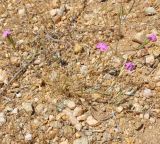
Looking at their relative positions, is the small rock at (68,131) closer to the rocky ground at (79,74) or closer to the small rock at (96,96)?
the rocky ground at (79,74)

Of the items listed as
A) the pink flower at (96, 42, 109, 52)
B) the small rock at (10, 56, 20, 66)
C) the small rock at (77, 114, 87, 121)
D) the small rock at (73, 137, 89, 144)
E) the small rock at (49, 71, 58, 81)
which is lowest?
the small rock at (73, 137, 89, 144)

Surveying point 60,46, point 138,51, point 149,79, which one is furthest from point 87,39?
point 149,79

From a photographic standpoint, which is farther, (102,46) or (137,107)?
(102,46)

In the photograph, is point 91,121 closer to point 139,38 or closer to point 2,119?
point 2,119

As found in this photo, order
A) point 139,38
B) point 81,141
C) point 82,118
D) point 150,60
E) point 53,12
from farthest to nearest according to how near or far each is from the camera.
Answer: point 53,12 < point 139,38 < point 150,60 < point 82,118 < point 81,141

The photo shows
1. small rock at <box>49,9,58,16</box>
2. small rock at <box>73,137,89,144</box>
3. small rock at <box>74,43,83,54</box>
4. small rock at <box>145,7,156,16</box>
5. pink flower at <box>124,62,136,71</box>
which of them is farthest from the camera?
small rock at <box>49,9,58,16</box>

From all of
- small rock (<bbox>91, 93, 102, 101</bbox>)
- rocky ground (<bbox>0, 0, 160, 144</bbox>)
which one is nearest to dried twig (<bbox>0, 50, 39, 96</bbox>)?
rocky ground (<bbox>0, 0, 160, 144</bbox>)

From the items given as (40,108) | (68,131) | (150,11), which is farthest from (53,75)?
(150,11)

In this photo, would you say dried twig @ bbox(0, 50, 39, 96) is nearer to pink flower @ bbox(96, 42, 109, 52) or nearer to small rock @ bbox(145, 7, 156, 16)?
pink flower @ bbox(96, 42, 109, 52)

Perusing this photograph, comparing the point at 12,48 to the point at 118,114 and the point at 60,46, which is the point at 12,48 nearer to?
the point at 60,46
